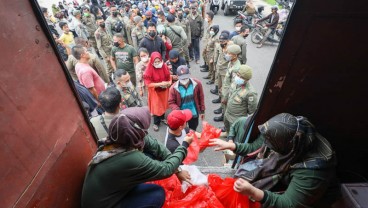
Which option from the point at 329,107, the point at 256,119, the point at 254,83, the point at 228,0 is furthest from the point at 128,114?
the point at 228,0

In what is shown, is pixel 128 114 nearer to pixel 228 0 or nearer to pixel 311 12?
Result: pixel 311 12

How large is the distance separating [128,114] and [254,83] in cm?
622

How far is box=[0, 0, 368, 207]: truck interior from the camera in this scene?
1.24 meters

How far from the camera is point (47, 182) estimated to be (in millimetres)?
1464

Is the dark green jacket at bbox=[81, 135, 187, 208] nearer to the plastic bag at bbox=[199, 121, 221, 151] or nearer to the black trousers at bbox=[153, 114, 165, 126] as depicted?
the plastic bag at bbox=[199, 121, 221, 151]

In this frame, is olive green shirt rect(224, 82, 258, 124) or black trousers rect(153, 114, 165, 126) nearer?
olive green shirt rect(224, 82, 258, 124)

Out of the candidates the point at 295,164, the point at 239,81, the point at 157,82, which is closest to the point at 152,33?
the point at 157,82

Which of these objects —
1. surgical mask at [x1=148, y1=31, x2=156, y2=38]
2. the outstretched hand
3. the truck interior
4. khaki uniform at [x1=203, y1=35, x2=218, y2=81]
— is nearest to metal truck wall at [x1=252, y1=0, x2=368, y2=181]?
the truck interior

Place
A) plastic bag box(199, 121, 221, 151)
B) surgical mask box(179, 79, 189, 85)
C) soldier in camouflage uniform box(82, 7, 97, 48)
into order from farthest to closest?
soldier in camouflage uniform box(82, 7, 97, 48), surgical mask box(179, 79, 189, 85), plastic bag box(199, 121, 221, 151)

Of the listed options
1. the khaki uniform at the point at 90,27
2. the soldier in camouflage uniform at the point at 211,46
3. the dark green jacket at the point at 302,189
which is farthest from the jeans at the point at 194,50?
the dark green jacket at the point at 302,189

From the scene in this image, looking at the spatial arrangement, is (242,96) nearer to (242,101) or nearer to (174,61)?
(242,101)

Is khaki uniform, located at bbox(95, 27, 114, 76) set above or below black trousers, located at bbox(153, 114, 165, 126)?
above

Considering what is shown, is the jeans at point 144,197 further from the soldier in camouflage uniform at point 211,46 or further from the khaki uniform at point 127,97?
the soldier in camouflage uniform at point 211,46

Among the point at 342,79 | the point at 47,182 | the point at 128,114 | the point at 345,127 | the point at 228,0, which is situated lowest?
the point at 228,0
